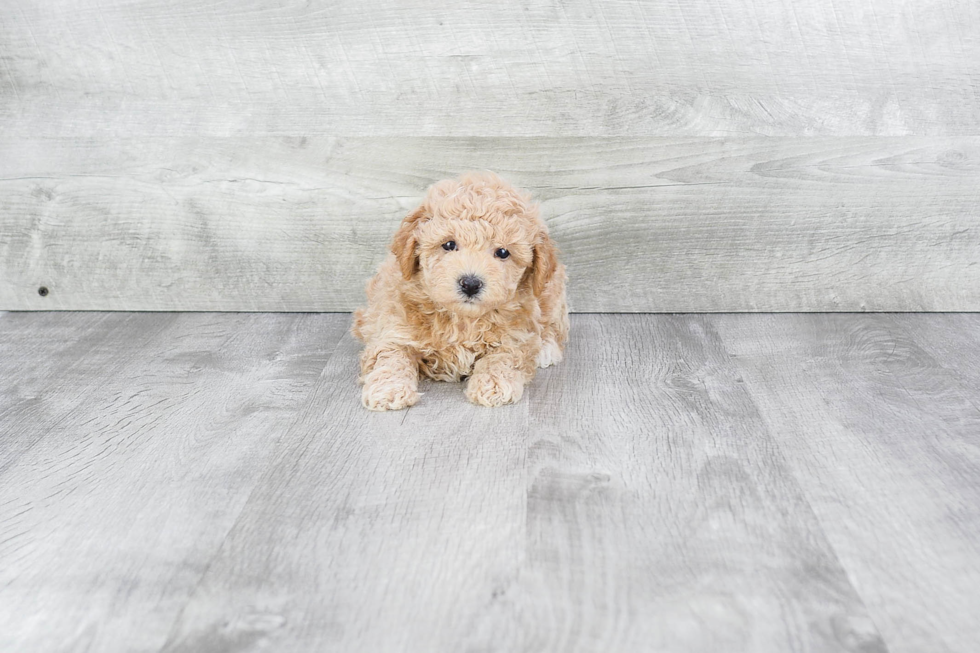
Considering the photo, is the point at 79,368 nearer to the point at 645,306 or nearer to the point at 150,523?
the point at 150,523

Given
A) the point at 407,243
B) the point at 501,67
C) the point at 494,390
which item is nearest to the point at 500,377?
the point at 494,390

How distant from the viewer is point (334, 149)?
98.9 inches

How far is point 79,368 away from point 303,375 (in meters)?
0.61

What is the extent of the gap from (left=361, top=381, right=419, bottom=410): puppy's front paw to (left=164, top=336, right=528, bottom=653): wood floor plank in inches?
0.9

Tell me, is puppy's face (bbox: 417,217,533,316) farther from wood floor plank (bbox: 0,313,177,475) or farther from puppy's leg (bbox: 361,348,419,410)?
wood floor plank (bbox: 0,313,177,475)

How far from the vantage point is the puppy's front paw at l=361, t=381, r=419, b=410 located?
76.0 inches

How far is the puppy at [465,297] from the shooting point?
187cm

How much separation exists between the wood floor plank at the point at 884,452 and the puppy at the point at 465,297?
60 cm

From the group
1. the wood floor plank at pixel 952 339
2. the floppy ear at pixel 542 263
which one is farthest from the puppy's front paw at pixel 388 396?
the wood floor plank at pixel 952 339

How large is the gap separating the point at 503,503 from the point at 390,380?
1.73ft

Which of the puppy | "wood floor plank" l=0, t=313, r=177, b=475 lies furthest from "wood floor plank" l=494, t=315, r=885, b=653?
"wood floor plank" l=0, t=313, r=177, b=475

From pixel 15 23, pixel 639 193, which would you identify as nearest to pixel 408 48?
pixel 639 193

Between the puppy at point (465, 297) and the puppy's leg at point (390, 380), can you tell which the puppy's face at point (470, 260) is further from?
the puppy's leg at point (390, 380)

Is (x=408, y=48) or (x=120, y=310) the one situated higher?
(x=408, y=48)
